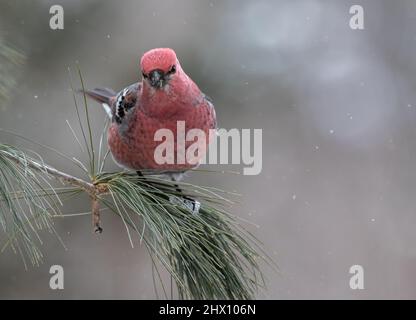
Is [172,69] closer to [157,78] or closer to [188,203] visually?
[157,78]

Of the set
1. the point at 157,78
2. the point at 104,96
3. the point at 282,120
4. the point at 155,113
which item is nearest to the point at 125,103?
the point at 155,113

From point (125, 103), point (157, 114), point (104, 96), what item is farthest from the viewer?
point (104, 96)

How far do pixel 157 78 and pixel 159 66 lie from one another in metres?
0.06

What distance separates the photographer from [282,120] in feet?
17.1

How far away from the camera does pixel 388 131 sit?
216 inches

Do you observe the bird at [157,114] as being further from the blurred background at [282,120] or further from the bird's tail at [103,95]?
the blurred background at [282,120]

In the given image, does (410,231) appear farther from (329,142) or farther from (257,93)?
(257,93)

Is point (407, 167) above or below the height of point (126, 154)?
above

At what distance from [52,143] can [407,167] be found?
3.03 metres

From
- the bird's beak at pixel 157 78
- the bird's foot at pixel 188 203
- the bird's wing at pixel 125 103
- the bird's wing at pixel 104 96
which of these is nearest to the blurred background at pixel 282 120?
the bird's wing at pixel 104 96

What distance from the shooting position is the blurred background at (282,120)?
4098 mm

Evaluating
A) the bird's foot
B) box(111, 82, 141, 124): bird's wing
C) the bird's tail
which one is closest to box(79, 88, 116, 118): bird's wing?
the bird's tail

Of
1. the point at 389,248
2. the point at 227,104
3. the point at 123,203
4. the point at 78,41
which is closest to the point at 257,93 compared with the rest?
the point at 227,104

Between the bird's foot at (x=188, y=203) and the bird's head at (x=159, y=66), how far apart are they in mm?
611
